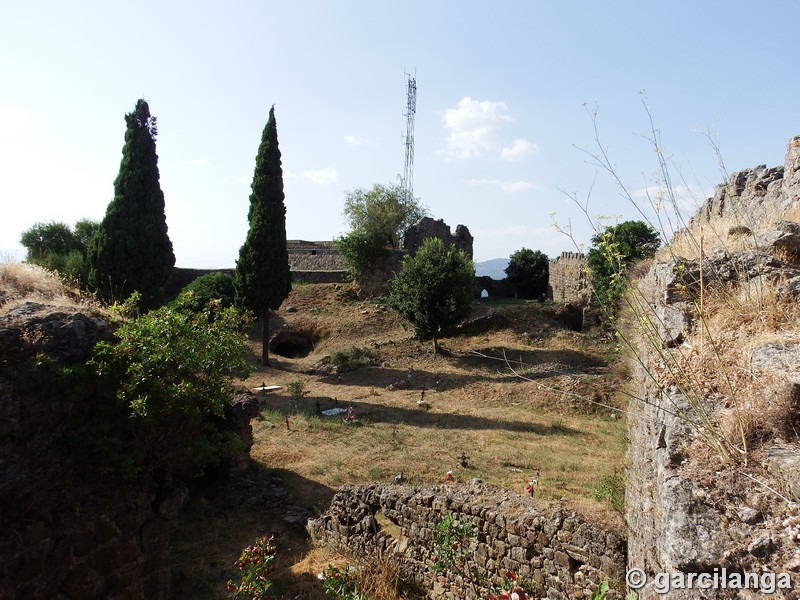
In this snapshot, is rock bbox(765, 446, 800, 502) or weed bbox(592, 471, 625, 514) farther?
weed bbox(592, 471, 625, 514)

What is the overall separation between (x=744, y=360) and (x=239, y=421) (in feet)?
30.5

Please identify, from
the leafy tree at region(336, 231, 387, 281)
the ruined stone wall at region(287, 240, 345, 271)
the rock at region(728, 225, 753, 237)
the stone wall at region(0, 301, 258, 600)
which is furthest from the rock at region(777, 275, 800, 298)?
the ruined stone wall at region(287, 240, 345, 271)

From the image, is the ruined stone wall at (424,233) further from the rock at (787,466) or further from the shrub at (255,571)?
the rock at (787,466)

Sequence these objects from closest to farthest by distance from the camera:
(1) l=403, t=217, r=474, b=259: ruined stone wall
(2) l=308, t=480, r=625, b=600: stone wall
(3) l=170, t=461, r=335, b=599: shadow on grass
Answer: (2) l=308, t=480, r=625, b=600: stone wall
(3) l=170, t=461, r=335, b=599: shadow on grass
(1) l=403, t=217, r=474, b=259: ruined stone wall

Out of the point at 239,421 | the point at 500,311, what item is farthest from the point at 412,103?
the point at 239,421

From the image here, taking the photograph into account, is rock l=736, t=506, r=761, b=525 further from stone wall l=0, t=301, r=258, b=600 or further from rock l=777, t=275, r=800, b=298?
stone wall l=0, t=301, r=258, b=600

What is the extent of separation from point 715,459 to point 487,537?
3.79m

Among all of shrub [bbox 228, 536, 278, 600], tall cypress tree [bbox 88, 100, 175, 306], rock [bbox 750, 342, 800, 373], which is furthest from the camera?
tall cypress tree [bbox 88, 100, 175, 306]

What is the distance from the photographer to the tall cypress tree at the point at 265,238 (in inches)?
833

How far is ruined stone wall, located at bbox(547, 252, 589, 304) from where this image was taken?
92.1 ft

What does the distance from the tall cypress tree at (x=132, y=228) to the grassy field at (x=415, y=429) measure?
18.8ft

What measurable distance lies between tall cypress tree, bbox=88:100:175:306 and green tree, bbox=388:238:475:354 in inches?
375

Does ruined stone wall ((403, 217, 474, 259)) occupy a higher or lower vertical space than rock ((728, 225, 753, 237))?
higher

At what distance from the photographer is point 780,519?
207cm
